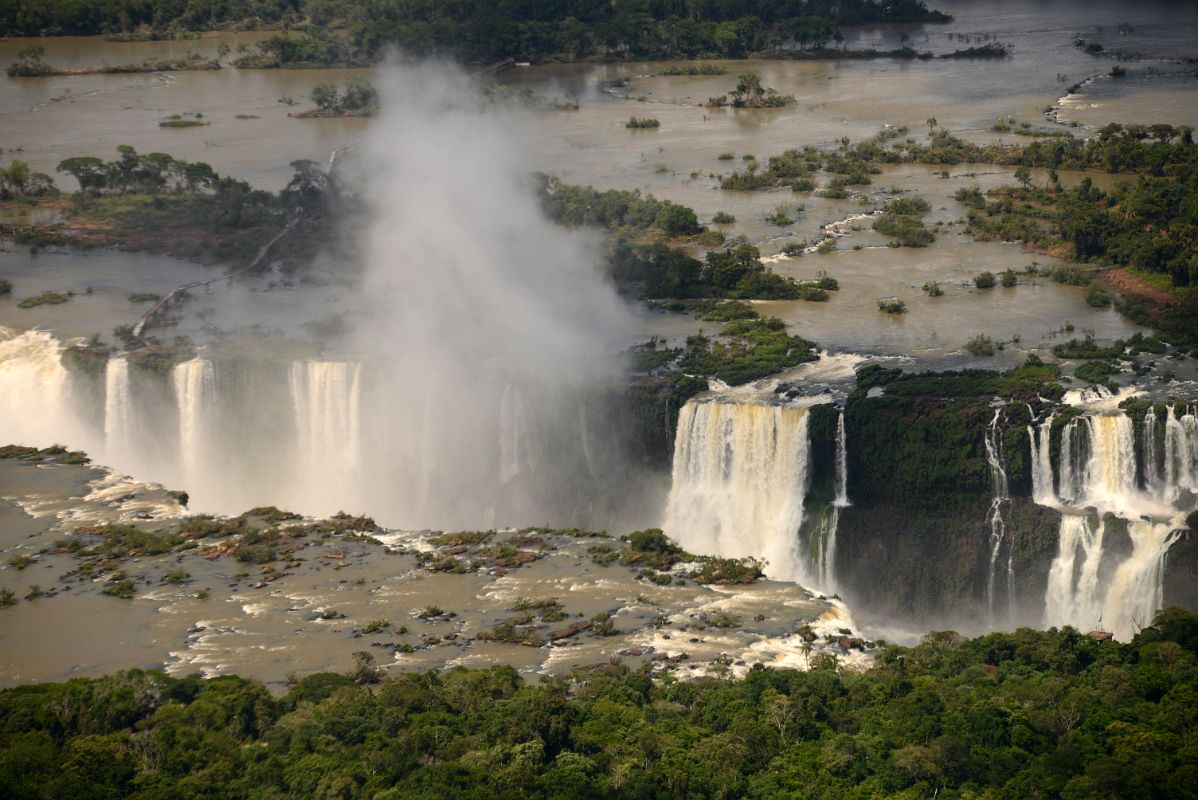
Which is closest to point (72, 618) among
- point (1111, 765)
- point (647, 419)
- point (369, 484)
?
point (369, 484)

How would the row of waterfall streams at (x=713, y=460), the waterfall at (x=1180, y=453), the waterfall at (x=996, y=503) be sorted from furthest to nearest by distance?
the waterfall at (x=996, y=503) < the waterfall at (x=1180, y=453) < the row of waterfall streams at (x=713, y=460)

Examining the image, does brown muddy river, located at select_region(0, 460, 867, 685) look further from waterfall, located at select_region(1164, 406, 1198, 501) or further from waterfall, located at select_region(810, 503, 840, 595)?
waterfall, located at select_region(1164, 406, 1198, 501)

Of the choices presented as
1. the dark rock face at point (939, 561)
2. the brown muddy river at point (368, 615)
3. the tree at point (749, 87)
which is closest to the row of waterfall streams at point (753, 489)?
the dark rock face at point (939, 561)

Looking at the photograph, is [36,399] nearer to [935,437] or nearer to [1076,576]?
[935,437]

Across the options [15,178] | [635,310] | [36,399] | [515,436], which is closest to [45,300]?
[36,399]

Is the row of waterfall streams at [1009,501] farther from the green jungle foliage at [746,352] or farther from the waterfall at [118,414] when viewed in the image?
the waterfall at [118,414]

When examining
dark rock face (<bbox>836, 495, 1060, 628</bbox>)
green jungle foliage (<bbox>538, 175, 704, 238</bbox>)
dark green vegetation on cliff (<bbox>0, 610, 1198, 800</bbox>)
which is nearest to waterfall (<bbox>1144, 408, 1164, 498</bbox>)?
dark rock face (<bbox>836, 495, 1060, 628</bbox>)

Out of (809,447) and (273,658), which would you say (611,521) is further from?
(273,658)
